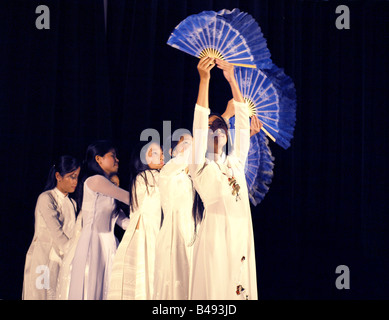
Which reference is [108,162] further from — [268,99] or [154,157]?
[268,99]

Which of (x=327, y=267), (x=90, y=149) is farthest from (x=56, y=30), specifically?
(x=327, y=267)

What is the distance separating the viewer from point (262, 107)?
3.95 m

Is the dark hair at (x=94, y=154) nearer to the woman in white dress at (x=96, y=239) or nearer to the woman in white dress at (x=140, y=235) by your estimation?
the woman in white dress at (x=96, y=239)

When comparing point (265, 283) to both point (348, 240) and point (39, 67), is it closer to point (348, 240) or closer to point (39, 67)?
point (348, 240)

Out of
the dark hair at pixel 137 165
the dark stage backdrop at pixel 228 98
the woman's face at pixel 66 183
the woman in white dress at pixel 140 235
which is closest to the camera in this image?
the woman in white dress at pixel 140 235

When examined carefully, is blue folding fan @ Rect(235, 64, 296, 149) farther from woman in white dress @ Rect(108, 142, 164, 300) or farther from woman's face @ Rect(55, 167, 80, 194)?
woman's face @ Rect(55, 167, 80, 194)

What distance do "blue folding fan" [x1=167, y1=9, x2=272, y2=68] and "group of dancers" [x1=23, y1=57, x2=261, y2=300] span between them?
9 cm

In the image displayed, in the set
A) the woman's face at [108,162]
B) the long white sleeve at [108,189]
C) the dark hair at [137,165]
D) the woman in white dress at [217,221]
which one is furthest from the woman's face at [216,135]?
the woman's face at [108,162]

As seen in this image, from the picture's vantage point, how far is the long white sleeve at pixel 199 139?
11.2 feet

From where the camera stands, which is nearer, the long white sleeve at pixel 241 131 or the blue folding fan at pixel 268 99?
the long white sleeve at pixel 241 131

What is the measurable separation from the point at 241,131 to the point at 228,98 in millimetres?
981

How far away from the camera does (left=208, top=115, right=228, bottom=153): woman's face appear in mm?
3559

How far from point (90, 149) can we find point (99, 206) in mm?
433

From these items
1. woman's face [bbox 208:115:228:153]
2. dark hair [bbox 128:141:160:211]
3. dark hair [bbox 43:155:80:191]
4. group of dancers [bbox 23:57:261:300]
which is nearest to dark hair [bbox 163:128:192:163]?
group of dancers [bbox 23:57:261:300]
